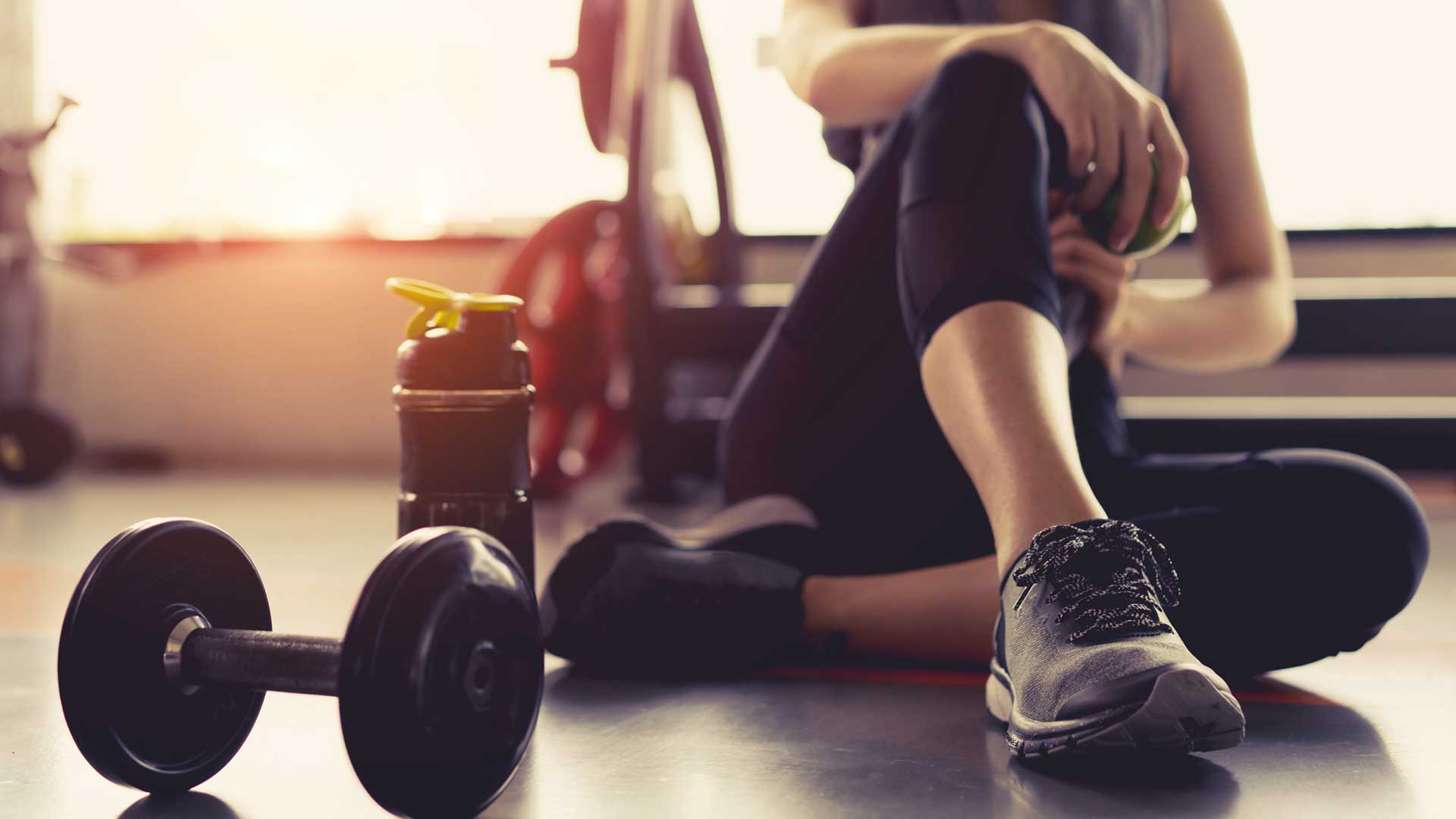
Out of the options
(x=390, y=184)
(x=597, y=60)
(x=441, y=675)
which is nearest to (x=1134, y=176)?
(x=441, y=675)

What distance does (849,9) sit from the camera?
1289mm

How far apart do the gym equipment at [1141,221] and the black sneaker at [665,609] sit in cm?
41

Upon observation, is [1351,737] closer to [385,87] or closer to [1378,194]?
[1378,194]

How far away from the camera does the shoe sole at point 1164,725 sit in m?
0.71

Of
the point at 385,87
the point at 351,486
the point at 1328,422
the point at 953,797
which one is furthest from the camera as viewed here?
the point at 385,87

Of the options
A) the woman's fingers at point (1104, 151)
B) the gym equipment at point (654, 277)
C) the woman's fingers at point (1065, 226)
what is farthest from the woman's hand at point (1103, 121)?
the gym equipment at point (654, 277)

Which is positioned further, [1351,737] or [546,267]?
[546,267]

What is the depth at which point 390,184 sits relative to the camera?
374 centimetres

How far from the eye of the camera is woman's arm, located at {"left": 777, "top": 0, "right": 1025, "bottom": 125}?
3.54 feet

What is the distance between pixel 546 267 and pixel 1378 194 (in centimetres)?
247

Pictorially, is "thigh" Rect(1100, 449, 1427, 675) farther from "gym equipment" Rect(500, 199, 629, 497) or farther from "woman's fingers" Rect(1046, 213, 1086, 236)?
"gym equipment" Rect(500, 199, 629, 497)

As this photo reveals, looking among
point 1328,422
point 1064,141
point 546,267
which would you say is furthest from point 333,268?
point 1064,141

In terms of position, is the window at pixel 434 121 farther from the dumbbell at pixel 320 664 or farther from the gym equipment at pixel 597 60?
the dumbbell at pixel 320 664

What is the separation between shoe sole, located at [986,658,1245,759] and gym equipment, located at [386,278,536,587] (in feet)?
1.53
